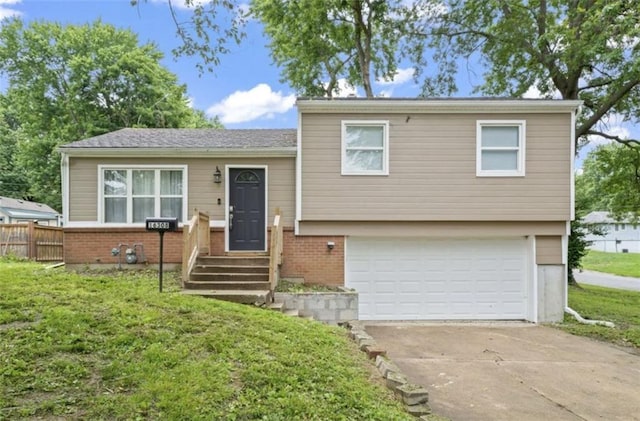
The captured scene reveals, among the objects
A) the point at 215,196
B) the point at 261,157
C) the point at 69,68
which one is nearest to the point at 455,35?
the point at 261,157

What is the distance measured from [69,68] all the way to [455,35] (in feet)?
73.6

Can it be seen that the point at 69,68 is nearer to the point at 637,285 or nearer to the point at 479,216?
the point at 479,216

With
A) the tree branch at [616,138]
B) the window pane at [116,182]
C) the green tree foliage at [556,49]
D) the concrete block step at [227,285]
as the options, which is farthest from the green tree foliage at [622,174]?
the window pane at [116,182]

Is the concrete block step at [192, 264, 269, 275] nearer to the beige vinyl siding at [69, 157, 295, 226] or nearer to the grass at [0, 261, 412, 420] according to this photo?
the beige vinyl siding at [69, 157, 295, 226]

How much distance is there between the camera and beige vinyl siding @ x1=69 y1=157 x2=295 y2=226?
9305 mm

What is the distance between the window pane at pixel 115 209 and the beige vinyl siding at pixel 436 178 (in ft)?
14.6

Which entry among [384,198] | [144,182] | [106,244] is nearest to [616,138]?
[384,198]

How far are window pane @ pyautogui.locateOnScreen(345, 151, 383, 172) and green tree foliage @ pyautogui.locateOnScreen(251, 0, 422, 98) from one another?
8453 millimetres

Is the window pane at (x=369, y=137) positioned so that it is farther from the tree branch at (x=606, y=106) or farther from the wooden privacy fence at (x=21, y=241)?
the wooden privacy fence at (x=21, y=241)

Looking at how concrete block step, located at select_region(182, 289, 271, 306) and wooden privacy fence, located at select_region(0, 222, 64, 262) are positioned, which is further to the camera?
wooden privacy fence, located at select_region(0, 222, 64, 262)

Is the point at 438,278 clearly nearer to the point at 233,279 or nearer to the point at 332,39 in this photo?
the point at 233,279

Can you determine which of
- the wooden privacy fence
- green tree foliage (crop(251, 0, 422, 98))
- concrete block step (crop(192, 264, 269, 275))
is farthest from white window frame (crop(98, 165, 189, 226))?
green tree foliage (crop(251, 0, 422, 98))

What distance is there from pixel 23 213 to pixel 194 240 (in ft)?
72.5

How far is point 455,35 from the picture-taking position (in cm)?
1573
